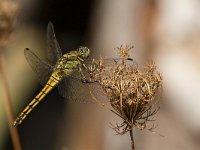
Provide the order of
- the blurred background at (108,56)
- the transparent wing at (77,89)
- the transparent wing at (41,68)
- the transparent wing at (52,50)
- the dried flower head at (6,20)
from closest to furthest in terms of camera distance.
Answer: the transparent wing at (77,89), the dried flower head at (6,20), the transparent wing at (41,68), the transparent wing at (52,50), the blurred background at (108,56)

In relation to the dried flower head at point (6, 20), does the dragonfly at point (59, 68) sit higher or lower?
lower

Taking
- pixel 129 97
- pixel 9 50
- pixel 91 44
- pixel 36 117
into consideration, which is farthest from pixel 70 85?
pixel 91 44

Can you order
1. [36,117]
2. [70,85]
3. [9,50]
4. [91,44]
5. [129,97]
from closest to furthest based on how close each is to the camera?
1. [129,97]
2. [70,85]
3. [9,50]
4. [36,117]
5. [91,44]

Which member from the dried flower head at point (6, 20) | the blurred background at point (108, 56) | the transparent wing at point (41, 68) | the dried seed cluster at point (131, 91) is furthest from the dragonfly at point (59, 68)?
the blurred background at point (108, 56)

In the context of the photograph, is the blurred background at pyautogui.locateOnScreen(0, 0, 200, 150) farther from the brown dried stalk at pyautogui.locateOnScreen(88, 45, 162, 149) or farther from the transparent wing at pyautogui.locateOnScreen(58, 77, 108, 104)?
the brown dried stalk at pyautogui.locateOnScreen(88, 45, 162, 149)

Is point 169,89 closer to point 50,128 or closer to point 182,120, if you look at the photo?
point 182,120

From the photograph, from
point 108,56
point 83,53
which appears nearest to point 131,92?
point 83,53

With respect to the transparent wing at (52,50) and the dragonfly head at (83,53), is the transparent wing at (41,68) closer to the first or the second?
the transparent wing at (52,50)
